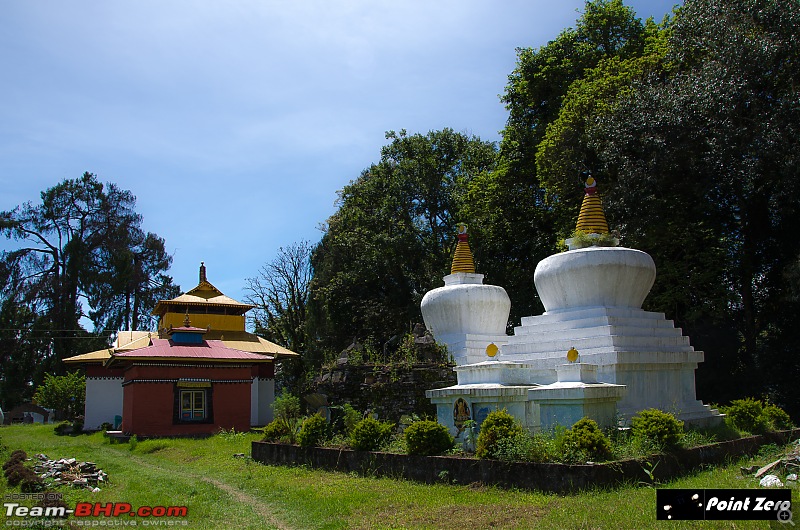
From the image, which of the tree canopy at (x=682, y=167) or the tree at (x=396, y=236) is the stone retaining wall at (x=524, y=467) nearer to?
the tree canopy at (x=682, y=167)

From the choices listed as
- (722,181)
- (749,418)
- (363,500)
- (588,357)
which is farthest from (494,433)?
(722,181)

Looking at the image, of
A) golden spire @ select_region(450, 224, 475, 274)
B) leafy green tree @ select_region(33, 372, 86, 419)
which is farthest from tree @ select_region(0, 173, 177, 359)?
golden spire @ select_region(450, 224, 475, 274)

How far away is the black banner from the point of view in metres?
7.17

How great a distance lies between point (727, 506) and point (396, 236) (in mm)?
24979

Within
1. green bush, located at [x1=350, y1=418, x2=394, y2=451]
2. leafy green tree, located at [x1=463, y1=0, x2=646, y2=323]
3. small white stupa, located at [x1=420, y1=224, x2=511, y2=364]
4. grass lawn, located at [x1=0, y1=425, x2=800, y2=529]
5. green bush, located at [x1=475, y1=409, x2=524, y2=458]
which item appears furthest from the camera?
leafy green tree, located at [x1=463, y1=0, x2=646, y2=323]

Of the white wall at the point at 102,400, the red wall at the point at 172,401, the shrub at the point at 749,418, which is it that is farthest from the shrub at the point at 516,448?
the white wall at the point at 102,400

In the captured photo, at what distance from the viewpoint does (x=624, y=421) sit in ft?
40.9

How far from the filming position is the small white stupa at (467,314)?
17391 millimetres

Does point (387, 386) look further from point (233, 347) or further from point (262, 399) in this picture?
point (233, 347)

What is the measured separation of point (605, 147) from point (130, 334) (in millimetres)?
23240

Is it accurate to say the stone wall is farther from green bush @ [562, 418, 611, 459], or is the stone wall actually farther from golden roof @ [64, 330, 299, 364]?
golden roof @ [64, 330, 299, 364]

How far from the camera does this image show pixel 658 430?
10.7m

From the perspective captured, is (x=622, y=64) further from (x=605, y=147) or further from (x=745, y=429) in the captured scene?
(x=745, y=429)

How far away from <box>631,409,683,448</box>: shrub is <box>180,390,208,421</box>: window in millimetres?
16527
